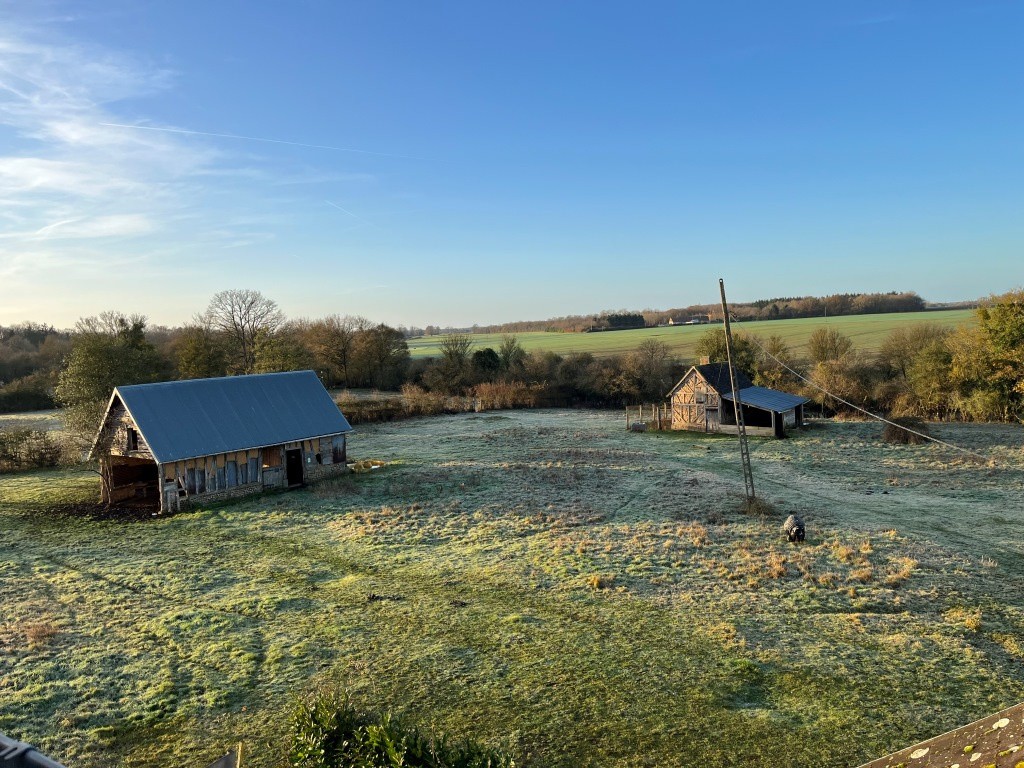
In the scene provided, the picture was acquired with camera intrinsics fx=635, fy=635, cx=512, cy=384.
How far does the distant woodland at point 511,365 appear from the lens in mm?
45250

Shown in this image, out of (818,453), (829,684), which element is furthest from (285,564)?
(818,453)

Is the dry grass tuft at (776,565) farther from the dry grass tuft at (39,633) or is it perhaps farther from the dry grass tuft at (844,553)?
the dry grass tuft at (39,633)

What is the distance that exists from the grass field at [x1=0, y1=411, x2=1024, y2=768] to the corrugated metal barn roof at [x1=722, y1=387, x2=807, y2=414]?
545 inches

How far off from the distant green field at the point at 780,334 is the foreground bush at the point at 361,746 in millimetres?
73678

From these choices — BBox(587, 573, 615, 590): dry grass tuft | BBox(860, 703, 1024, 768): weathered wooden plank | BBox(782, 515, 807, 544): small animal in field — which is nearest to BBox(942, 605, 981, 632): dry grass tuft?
BBox(782, 515, 807, 544): small animal in field

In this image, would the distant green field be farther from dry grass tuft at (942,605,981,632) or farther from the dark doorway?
dry grass tuft at (942,605,981,632)

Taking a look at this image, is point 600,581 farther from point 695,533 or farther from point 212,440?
point 212,440

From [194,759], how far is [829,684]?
11.7m

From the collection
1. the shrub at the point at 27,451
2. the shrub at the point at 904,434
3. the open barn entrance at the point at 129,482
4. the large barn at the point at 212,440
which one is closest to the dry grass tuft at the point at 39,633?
the large barn at the point at 212,440

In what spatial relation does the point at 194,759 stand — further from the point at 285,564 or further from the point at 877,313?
the point at 877,313

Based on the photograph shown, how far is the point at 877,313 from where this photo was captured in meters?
120

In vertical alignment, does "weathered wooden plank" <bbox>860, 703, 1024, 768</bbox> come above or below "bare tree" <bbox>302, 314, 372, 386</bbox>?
below

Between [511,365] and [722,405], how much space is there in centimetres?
3645

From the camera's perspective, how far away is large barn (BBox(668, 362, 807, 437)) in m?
44.9
